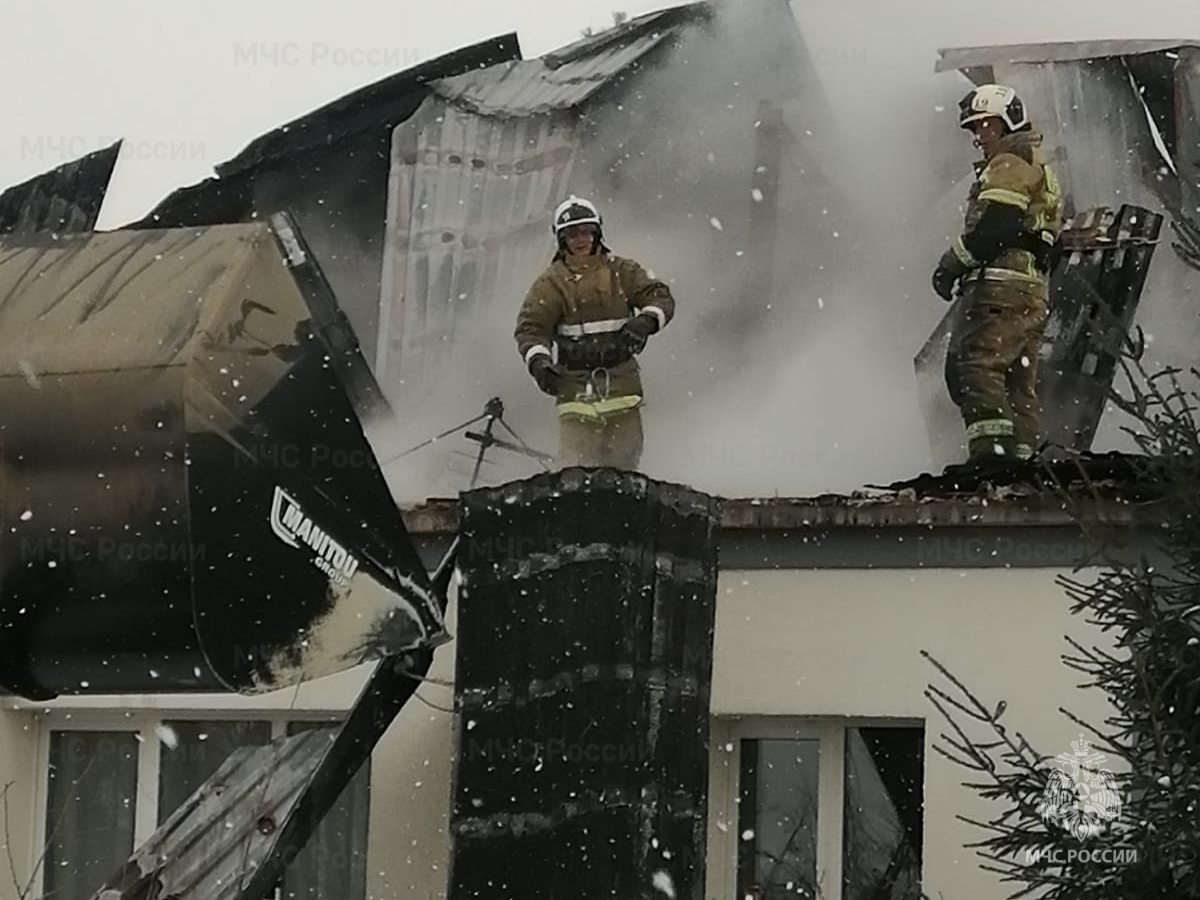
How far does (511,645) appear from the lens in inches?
267

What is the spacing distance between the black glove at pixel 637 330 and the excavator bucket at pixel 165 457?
3.64 metres

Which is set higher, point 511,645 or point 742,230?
point 742,230

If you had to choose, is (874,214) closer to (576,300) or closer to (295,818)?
(576,300)

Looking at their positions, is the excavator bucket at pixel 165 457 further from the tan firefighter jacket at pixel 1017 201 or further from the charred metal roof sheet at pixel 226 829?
the tan firefighter jacket at pixel 1017 201

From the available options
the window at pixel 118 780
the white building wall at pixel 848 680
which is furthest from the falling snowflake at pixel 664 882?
the window at pixel 118 780

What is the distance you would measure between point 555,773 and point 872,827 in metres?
1.58

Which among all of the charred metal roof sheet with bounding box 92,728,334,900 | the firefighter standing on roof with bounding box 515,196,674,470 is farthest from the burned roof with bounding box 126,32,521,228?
the charred metal roof sheet with bounding box 92,728,334,900

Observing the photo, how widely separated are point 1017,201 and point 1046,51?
267cm

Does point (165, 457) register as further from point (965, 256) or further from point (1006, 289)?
point (965, 256)

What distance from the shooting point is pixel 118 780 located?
28.7 feet

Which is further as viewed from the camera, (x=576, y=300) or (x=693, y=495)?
(x=576, y=300)

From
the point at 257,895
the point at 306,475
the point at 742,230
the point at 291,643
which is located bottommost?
the point at 257,895

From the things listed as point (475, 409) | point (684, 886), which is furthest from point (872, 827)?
point (475, 409)

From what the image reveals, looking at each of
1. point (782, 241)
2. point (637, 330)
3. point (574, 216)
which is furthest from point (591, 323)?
point (782, 241)
